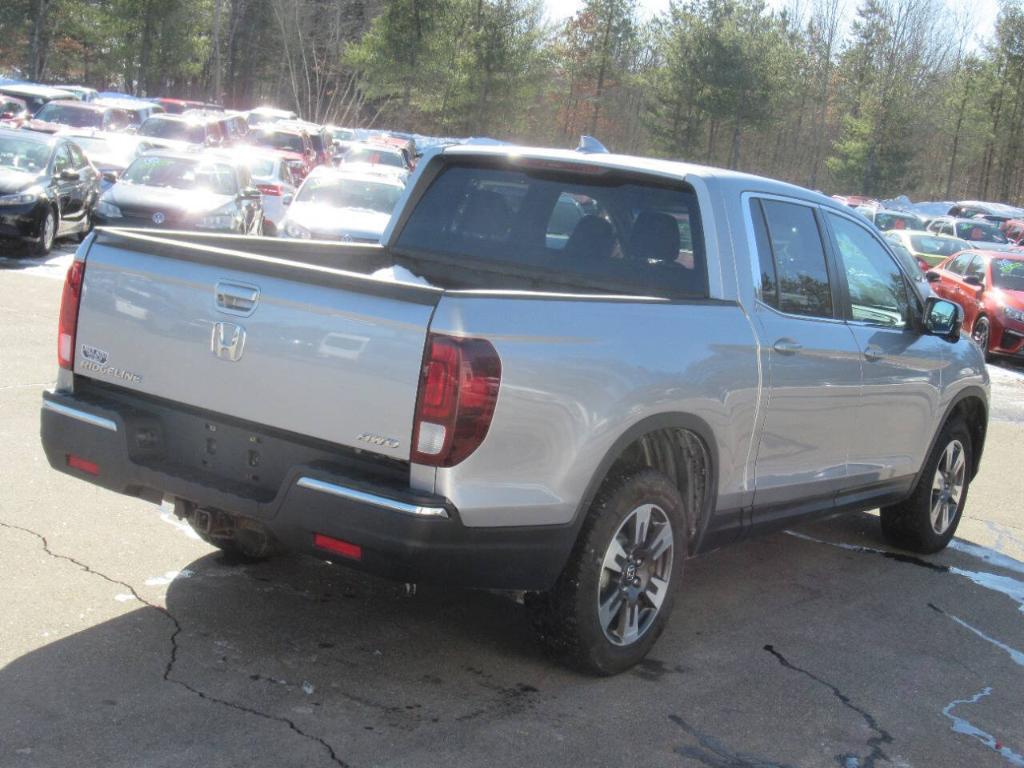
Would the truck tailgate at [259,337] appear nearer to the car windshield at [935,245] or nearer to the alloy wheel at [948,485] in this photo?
the alloy wheel at [948,485]

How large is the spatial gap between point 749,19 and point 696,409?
6234 cm

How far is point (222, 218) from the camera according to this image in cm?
1861

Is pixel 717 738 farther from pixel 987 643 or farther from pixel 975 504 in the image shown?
pixel 975 504

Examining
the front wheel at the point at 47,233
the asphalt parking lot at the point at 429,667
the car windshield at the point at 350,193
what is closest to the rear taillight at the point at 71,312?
the asphalt parking lot at the point at 429,667

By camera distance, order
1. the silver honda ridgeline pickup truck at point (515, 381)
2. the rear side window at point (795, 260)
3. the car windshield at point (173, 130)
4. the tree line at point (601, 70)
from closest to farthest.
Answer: the silver honda ridgeline pickup truck at point (515, 381) < the rear side window at point (795, 260) < the car windshield at point (173, 130) < the tree line at point (601, 70)

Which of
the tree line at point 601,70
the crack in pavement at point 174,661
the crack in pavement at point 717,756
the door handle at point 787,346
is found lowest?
the crack in pavement at point 174,661

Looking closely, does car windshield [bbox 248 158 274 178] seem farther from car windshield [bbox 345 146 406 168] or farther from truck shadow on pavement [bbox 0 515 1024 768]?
truck shadow on pavement [bbox 0 515 1024 768]

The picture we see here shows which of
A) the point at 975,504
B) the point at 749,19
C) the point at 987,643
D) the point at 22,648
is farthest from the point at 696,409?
the point at 749,19

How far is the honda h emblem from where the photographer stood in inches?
175

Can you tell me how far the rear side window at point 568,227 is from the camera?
5.56 m

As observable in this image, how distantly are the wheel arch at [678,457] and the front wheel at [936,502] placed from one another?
90.6 inches

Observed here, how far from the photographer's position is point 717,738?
173 inches

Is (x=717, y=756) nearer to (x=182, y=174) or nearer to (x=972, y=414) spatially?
(x=972, y=414)

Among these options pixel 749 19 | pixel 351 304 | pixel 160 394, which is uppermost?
pixel 749 19
